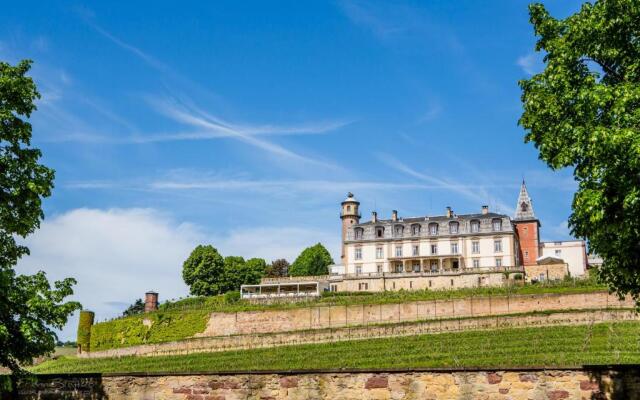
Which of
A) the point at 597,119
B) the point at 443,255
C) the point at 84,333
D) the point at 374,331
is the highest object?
the point at 443,255

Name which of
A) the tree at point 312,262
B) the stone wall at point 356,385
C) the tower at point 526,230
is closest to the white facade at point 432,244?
the tower at point 526,230

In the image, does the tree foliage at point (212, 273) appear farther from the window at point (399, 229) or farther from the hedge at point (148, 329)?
the window at point (399, 229)

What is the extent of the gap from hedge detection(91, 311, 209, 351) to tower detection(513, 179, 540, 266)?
123ft

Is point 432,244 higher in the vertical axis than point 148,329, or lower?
higher

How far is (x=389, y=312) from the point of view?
6147cm

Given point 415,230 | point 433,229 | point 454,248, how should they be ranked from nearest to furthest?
point 454,248, point 433,229, point 415,230

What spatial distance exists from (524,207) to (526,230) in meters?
2.99

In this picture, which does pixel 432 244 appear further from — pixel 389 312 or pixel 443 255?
pixel 389 312

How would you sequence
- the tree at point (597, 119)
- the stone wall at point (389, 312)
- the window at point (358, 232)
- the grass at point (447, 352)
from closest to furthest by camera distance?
the tree at point (597, 119) < the grass at point (447, 352) < the stone wall at point (389, 312) < the window at point (358, 232)

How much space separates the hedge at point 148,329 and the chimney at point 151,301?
10314 mm

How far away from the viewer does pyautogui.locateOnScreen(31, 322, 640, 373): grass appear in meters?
37.3

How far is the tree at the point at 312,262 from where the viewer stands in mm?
99375

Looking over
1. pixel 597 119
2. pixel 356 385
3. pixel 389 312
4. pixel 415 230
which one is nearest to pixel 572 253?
pixel 415 230

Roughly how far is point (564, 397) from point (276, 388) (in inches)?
220
